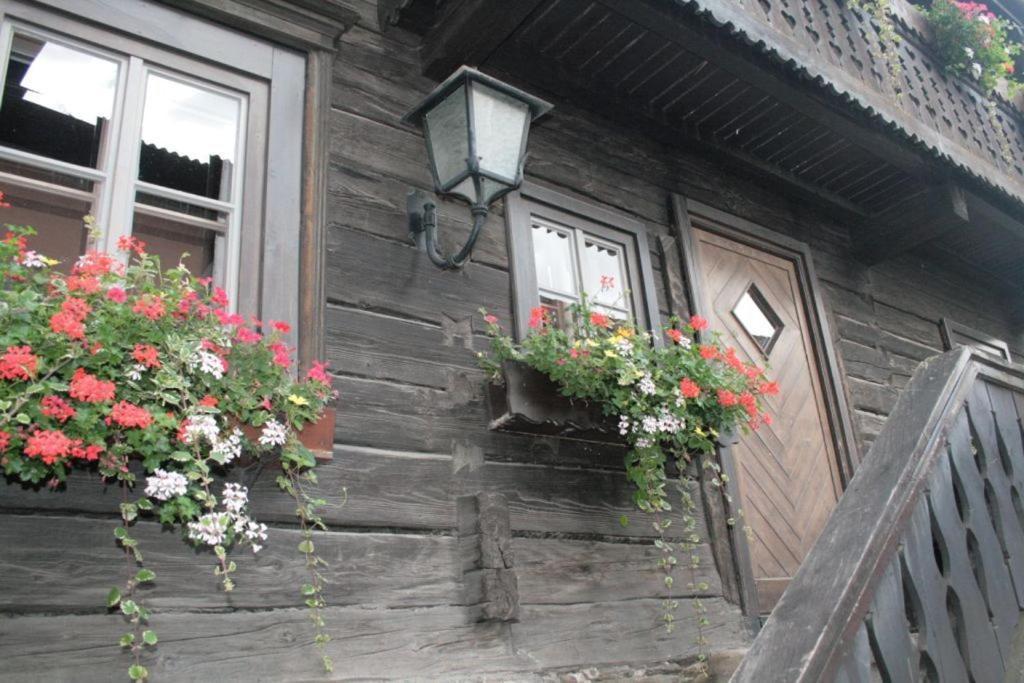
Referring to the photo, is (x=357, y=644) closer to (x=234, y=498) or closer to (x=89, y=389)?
(x=234, y=498)

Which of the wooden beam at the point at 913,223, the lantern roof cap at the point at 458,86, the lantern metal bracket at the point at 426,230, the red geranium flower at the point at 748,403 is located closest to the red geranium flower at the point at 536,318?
the lantern metal bracket at the point at 426,230

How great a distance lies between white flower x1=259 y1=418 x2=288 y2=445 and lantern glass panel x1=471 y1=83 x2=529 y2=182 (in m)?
1.28

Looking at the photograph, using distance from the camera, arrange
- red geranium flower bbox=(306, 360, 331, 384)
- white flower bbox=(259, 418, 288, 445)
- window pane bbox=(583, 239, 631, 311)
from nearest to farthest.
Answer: white flower bbox=(259, 418, 288, 445), red geranium flower bbox=(306, 360, 331, 384), window pane bbox=(583, 239, 631, 311)

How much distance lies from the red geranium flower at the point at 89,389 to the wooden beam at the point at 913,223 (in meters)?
4.88

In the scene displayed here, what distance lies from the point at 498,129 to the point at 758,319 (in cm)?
244

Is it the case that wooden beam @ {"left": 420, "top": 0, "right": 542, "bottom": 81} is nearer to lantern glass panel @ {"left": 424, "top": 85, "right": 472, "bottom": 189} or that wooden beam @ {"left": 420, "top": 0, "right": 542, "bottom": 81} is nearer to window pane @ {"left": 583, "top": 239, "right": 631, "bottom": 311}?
lantern glass panel @ {"left": 424, "top": 85, "right": 472, "bottom": 189}

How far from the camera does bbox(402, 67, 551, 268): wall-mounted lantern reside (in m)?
3.41

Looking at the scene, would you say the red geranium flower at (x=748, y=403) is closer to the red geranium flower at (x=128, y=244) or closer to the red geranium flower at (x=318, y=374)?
the red geranium flower at (x=318, y=374)

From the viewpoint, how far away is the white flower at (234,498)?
8.40 ft

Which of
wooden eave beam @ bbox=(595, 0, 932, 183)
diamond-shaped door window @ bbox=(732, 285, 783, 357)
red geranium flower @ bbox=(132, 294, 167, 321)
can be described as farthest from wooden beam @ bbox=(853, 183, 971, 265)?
red geranium flower @ bbox=(132, 294, 167, 321)

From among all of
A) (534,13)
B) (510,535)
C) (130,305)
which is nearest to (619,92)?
(534,13)

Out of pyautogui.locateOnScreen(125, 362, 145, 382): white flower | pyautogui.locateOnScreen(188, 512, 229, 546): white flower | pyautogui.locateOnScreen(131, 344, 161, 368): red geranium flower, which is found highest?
pyautogui.locateOnScreen(131, 344, 161, 368): red geranium flower

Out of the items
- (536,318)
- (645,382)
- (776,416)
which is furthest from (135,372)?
(776,416)

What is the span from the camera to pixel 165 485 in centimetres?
241
